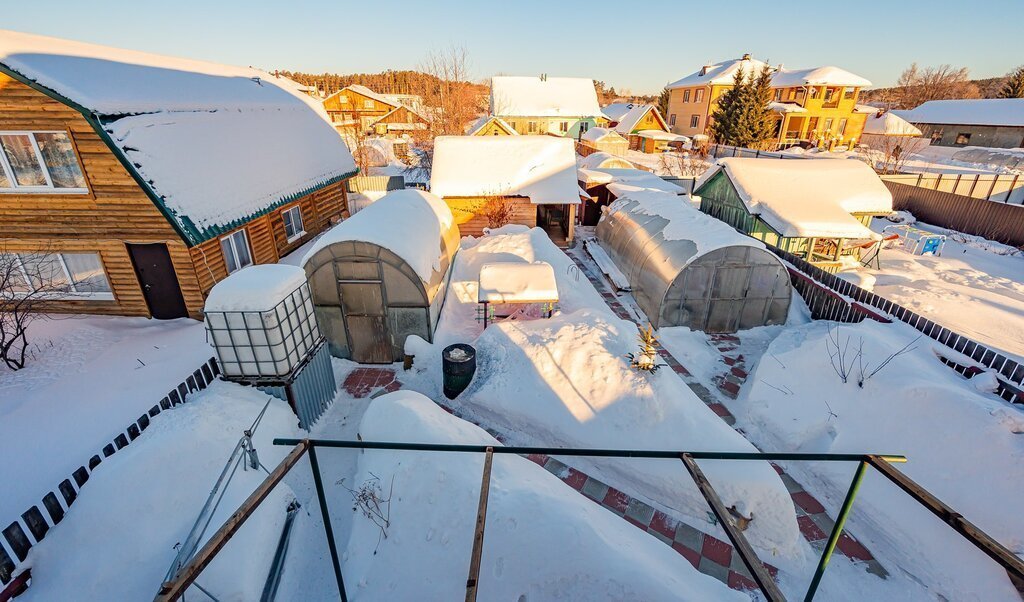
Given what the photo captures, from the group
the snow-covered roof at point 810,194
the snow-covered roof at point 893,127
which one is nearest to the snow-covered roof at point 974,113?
the snow-covered roof at point 893,127

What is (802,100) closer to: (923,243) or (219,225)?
(923,243)

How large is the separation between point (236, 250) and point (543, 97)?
149 feet

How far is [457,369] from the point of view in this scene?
986 cm

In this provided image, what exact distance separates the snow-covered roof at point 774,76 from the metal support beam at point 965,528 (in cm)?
4910

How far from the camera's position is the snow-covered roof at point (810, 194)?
16.0 meters

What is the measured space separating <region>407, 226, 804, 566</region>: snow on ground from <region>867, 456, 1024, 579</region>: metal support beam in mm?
3946

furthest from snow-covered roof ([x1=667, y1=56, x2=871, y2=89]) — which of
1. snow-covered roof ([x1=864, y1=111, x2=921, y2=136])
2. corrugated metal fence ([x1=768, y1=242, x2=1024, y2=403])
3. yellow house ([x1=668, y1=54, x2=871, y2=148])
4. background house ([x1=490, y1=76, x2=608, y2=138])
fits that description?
corrugated metal fence ([x1=768, y1=242, x2=1024, y2=403])

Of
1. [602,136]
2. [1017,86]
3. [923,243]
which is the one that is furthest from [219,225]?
[1017,86]

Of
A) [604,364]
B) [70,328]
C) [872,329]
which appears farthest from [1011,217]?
[70,328]

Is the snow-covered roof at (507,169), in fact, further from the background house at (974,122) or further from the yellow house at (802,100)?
the background house at (974,122)

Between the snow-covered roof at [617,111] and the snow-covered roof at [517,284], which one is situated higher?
the snow-covered roof at [617,111]

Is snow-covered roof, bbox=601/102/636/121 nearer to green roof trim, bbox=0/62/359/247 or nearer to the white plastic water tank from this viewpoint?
green roof trim, bbox=0/62/359/247

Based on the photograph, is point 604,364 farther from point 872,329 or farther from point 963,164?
point 963,164

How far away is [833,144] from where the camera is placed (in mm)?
46812
